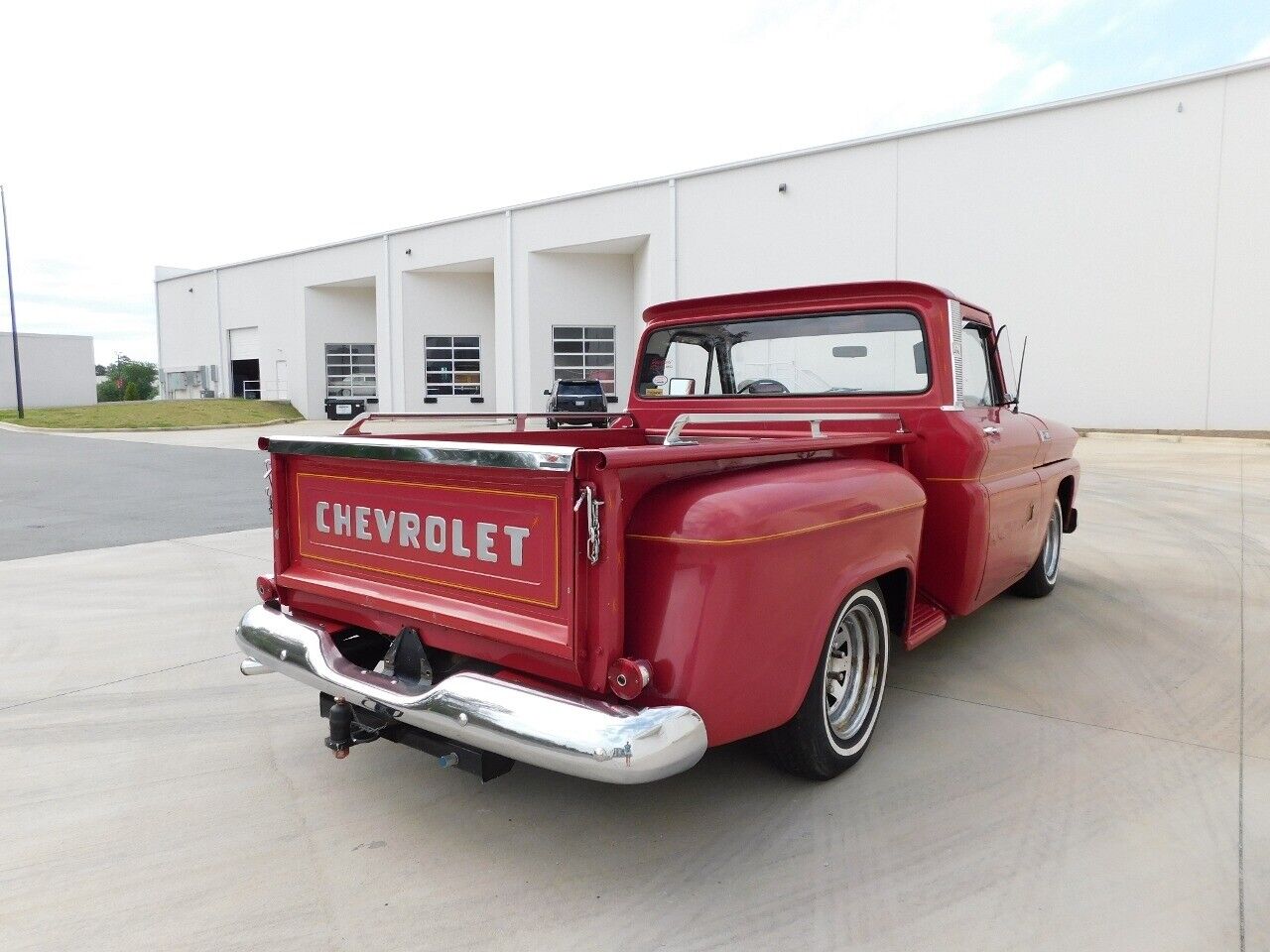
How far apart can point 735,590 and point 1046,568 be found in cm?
382

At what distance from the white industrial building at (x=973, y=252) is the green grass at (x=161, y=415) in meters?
4.87

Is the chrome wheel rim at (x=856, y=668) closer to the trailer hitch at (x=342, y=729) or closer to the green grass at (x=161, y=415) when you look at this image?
the trailer hitch at (x=342, y=729)

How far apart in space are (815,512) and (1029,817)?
118 centimetres

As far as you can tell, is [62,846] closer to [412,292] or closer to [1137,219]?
[1137,219]

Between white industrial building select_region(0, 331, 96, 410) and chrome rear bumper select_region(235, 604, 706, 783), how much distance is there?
61.1 metres

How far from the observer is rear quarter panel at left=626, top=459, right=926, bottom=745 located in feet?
7.14

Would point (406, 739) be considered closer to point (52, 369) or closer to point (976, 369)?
point (976, 369)

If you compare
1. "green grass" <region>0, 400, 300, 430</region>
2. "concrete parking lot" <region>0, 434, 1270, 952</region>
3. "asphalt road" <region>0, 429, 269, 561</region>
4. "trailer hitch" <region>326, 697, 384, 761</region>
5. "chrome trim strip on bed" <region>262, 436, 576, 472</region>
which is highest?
"chrome trim strip on bed" <region>262, 436, 576, 472</region>

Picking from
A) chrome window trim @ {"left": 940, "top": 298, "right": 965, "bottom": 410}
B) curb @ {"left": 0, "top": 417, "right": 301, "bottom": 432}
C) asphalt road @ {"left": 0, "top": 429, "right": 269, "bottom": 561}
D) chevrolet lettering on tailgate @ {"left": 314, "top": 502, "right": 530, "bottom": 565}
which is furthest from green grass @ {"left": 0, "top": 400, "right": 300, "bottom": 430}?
chrome window trim @ {"left": 940, "top": 298, "right": 965, "bottom": 410}

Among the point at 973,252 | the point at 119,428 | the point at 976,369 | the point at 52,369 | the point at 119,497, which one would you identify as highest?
the point at 973,252

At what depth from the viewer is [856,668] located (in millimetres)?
3021

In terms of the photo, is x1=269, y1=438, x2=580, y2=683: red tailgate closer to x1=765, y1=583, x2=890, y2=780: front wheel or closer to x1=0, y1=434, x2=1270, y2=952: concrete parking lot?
x1=0, y1=434, x2=1270, y2=952: concrete parking lot

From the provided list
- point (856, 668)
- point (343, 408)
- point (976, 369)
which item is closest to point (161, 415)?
point (343, 408)

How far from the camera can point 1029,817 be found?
2.61 m
